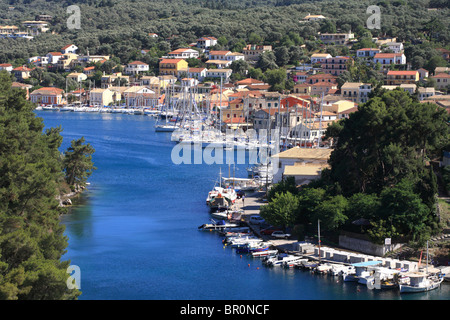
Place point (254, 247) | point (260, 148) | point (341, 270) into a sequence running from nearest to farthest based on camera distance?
point (341, 270) < point (254, 247) < point (260, 148)

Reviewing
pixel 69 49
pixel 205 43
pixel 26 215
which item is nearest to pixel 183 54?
pixel 205 43

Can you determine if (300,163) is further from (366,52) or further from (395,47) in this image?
(395,47)

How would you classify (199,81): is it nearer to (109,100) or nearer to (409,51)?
(109,100)

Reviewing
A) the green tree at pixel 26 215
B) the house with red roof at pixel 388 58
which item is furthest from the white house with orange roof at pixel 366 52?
the green tree at pixel 26 215

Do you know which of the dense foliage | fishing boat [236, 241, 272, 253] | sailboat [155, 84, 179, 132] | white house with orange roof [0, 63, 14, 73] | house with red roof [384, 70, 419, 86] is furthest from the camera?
white house with orange roof [0, 63, 14, 73]

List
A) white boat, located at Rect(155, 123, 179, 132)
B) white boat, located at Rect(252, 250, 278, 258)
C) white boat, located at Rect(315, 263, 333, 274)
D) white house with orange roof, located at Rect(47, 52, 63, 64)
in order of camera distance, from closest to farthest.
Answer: white boat, located at Rect(315, 263, 333, 274), white boat, located at Rect(252, 250, 278, 258), white boat, located at Rect(155, 123, 179, 132), white house with orange roof, located at Rect(47, 52, 63, 64)

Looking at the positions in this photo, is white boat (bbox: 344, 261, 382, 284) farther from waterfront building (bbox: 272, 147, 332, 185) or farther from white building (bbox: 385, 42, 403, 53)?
white building (bbox: 385, 42, 403, 53)

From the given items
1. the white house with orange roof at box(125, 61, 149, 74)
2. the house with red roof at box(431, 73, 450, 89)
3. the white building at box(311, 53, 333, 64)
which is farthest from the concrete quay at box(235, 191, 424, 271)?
the white house with orange roof at box(125, 61, 149, 74)

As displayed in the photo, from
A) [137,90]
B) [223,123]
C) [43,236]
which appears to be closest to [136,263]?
[43,236]
